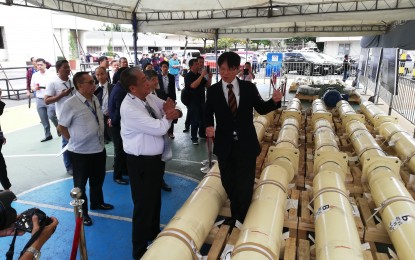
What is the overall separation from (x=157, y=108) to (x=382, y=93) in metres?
12.0

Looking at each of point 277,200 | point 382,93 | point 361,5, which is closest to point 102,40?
point 382,93

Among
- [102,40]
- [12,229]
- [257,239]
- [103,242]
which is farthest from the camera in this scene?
[102,40]

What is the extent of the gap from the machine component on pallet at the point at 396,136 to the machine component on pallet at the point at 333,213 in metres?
1.02

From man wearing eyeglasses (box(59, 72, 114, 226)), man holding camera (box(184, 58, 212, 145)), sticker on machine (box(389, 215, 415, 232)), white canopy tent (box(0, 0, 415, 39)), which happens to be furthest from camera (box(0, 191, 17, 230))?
man holding camera (box(184, 58, 212, 145))

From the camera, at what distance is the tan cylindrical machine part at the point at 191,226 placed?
2.45 metres

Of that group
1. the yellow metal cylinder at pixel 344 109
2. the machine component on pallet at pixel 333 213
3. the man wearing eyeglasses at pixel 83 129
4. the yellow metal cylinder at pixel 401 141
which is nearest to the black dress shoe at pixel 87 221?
the man wearing eyeglasses at pixel 83 129

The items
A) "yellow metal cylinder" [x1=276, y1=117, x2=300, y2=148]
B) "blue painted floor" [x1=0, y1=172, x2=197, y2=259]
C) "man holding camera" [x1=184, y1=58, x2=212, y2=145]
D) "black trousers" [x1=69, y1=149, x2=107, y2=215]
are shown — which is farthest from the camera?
"man holding camera" [x1=184, y1=58, x2=212, y2=145]

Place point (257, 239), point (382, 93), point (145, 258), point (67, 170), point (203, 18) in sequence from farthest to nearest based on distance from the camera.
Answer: point (382, 93), point (203, 18), point (67, 170), point (257, 239), point (145, 258)

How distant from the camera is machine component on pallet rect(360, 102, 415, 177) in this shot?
14.7 feet

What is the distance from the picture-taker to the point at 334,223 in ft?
9.02

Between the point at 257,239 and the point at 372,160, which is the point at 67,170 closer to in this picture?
the point at 257,239

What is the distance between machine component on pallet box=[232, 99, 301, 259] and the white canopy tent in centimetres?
336

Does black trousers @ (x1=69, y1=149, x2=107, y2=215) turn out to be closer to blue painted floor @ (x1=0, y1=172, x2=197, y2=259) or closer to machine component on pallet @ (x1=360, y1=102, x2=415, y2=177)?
blue painted floor @ (x1=0, y1=172, x2=197, y2=259)

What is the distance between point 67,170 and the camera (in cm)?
559
